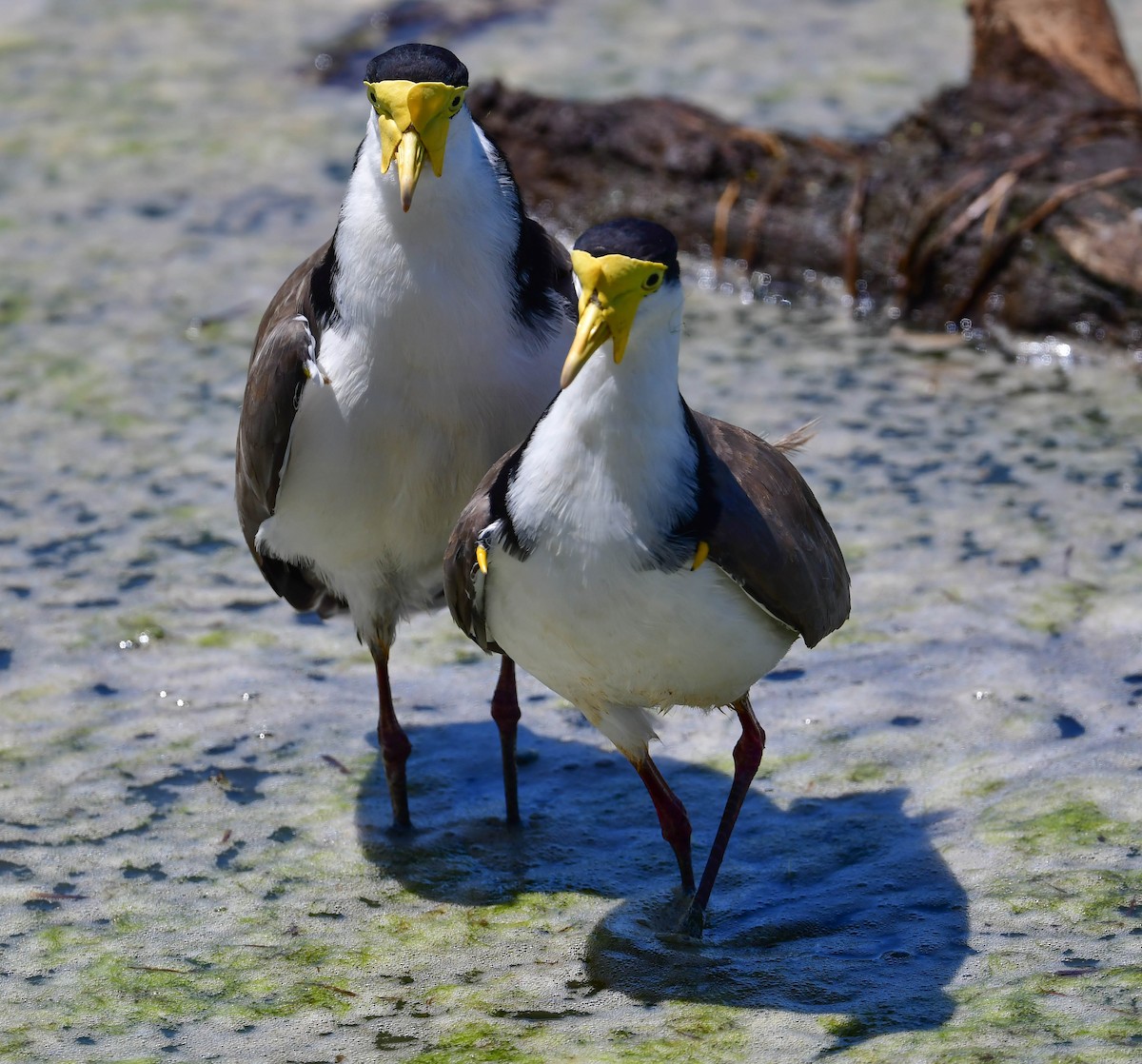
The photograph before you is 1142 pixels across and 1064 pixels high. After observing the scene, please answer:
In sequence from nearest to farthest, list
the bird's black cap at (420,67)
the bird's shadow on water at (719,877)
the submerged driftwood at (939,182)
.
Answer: the bird's black cap at (420,67), the bird's shadow on water at (719,877), the submerged driftwood at (939,182)

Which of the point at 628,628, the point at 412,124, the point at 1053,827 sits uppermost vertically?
the point at 412,124

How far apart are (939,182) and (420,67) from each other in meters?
5.25

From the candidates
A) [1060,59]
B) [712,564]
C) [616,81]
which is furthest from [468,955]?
[616,81]

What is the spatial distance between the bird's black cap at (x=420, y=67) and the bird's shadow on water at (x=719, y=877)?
7.79 ft

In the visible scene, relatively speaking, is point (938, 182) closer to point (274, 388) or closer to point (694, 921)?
point (274, 388)

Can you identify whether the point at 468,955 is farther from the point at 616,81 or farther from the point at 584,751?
the point at 616,81

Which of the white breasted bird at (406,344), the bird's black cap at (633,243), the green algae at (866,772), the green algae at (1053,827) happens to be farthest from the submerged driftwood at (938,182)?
the bird's black cap at (633,243)

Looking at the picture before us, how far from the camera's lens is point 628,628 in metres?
3.95

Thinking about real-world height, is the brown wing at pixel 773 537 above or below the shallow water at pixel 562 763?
above

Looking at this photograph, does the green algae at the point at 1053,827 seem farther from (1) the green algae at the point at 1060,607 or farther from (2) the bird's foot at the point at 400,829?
(2) the bird's foot at the point at 400,829

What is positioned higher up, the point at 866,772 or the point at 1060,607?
the point at 1060,607

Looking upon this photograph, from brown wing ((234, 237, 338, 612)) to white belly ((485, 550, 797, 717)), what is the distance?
838 millimetres

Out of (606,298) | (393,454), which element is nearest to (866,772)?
(393,454)

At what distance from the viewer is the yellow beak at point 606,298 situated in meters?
3.70
